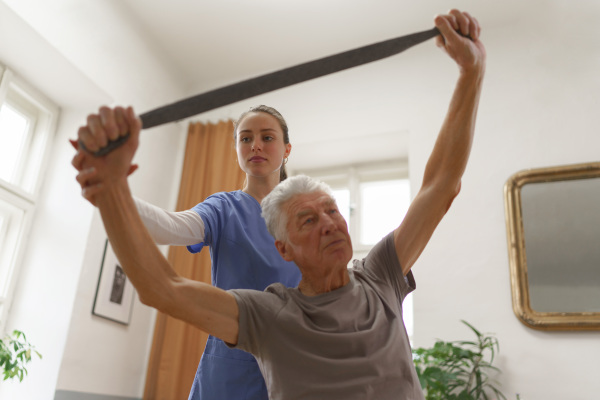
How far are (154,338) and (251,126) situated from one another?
8.27ft

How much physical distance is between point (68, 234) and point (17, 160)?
54 centimetres

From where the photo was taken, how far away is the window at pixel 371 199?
3.70 meters

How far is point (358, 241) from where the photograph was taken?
3701 mm

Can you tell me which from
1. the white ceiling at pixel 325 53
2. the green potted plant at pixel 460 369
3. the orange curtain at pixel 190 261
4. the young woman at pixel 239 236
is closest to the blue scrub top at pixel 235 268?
the young woman at pixel 239 236

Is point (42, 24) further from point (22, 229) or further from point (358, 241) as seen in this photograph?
point (358, 241)

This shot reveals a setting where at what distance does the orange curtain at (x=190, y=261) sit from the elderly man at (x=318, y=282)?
89.3 inches

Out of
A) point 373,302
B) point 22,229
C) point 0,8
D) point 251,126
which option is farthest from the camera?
point 22,229

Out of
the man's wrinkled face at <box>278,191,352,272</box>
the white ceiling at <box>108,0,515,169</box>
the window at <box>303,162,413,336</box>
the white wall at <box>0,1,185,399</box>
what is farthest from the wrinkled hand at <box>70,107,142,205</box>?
the window at <box>303,162,413,336</box>

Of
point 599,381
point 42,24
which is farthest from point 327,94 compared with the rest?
point 599,381

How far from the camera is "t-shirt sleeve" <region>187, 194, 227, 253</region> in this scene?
1238 mm

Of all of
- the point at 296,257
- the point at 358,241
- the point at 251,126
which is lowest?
the point at 296,257

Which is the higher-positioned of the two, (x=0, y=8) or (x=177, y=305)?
(x=0, y=8)

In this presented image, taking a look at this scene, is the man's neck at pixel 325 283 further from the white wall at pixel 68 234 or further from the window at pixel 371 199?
the window at pixel 371 199

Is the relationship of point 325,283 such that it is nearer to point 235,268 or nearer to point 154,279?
point 235,268
